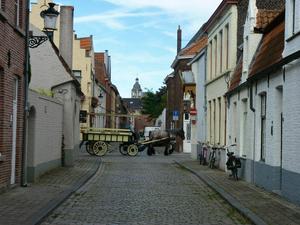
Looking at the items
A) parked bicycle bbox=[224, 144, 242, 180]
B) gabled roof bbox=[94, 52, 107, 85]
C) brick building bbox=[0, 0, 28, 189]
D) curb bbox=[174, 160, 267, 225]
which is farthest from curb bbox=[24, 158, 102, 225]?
gabled roof bbox=[94, 52, 107, 85]

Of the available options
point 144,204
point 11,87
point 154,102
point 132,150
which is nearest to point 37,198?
point 144,204

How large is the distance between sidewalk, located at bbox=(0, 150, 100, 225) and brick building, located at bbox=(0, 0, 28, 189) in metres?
0.58

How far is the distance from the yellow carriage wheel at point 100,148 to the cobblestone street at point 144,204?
18753 mm

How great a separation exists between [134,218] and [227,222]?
174cm

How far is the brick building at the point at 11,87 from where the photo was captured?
14766mm

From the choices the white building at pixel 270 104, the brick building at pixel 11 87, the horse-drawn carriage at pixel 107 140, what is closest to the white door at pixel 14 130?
the brick building at pixel 11 87

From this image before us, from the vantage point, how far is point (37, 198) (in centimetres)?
1458

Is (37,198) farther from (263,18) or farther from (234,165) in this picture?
(263,18)

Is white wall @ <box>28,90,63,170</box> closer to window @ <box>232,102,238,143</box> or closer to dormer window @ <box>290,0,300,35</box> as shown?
window @ <box>232,102,238,143</box>

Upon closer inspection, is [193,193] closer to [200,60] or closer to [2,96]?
[2,96]

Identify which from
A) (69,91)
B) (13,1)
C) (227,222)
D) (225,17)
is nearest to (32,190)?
(13,1)

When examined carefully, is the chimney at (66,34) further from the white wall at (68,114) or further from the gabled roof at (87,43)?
the gabled roof at (87,43)

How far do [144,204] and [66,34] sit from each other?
16.6 metres

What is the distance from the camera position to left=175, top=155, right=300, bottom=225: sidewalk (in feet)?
39.1
